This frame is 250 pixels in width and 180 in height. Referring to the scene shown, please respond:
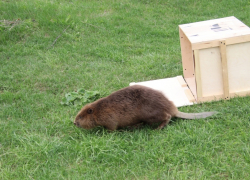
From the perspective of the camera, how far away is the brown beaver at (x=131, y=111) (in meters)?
4.21

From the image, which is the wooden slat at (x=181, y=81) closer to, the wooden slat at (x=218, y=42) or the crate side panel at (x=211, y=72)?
the crate side panel at (x=211, y=72)

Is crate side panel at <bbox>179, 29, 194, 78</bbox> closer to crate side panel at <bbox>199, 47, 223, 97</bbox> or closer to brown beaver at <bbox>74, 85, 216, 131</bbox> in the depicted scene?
crate side panel at <bbox>199, 47, 223, 97</bbox>

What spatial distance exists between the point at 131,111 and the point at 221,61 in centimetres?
158

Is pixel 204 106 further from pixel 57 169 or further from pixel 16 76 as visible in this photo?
pixel 16 76

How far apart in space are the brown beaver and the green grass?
0.14 m

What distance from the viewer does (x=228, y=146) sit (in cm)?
371

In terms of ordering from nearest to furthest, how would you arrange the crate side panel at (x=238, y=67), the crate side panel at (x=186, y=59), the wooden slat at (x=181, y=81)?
the crate side panel at (x=238, y=67) → the wooden slat at (x=181, y=81) → the crate side panel at (x=186, y=59)

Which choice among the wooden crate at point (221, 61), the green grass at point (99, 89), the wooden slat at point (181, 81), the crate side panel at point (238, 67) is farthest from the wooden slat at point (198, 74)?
the wooden slat at point (181, 81)

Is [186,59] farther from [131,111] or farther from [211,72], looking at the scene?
[131,111]

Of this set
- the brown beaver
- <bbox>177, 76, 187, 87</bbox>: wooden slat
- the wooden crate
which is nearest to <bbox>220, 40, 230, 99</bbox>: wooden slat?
the wooden crate

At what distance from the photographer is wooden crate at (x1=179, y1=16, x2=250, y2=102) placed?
14.8 ft

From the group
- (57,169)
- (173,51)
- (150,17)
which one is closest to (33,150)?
(57,169)

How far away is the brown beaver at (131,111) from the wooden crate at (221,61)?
23.8 inches

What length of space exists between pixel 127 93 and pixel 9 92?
231 centimetres
